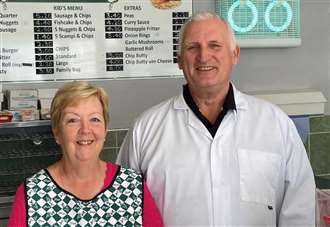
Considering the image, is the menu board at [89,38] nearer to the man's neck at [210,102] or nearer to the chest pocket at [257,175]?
the man's neck at [210,102]

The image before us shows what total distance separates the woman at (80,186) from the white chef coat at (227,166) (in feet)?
0.42

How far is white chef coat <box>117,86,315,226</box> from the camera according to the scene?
5.24ft

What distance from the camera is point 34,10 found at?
2377 millimetres

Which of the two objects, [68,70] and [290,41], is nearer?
[68,70]

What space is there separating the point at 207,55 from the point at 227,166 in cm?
34

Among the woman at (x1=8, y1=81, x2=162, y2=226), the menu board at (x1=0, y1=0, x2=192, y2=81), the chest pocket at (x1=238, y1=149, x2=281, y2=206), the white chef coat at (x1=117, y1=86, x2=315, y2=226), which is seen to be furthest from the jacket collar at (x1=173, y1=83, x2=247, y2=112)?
the menu board at (x1=0, y1=0, x2=192, y2=81)

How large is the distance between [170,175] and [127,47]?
1.06 metres

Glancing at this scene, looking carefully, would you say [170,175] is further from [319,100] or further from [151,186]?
[319,100]

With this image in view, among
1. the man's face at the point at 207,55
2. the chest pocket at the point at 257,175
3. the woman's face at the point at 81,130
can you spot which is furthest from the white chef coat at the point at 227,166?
the woman's face at the point at 81,130

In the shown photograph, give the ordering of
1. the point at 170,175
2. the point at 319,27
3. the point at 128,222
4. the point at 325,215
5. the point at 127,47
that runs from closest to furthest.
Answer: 1. the point at 128,222
2. the point at 170,175
3. the point at 325,215
4. the point at 127,47
5. the point at 319,27

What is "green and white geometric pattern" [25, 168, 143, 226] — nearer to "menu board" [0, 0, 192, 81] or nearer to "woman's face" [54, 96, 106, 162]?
"woman's face" [54, 96, 106, 162]

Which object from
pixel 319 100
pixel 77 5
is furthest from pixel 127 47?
pixel 319 100

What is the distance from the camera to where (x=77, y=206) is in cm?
145

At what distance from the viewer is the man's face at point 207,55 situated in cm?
159
